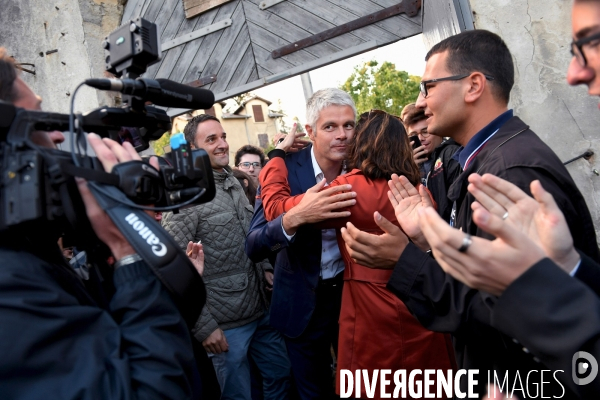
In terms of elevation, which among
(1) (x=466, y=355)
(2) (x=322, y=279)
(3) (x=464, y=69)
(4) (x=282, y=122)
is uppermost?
(4) (x=282, y=122)

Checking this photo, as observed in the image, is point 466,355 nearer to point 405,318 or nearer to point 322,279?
point 405,318

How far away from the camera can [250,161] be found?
568 centimetres

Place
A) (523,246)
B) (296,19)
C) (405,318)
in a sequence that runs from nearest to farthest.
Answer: (523,246)
(405,318)
(296,19)

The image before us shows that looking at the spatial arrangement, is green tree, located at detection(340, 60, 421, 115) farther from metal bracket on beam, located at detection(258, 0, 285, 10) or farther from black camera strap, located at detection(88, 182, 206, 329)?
black camera strap, located at detection(88, 182, 206, 329)

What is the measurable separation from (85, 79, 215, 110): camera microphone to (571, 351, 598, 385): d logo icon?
3.94 ft

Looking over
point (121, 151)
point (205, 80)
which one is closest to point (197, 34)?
point (205, 80)

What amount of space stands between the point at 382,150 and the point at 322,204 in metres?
0.43

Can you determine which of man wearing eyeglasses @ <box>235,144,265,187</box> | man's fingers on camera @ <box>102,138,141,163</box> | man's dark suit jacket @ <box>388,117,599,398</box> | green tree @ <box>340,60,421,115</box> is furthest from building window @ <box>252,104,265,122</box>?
man's fingers on camera @ <box>102,138,141,163</box>

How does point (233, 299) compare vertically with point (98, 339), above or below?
below

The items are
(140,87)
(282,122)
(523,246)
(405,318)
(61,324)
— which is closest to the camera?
(523,246)

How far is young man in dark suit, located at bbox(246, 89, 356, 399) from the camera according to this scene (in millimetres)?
2746

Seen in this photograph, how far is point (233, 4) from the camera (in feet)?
15.1

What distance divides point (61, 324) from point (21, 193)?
1.05 ft

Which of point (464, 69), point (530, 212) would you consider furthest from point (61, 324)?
point (464, 69)
